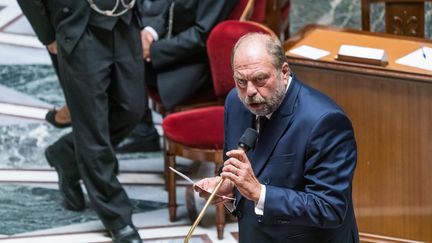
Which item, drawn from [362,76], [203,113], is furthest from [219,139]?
[362,76]

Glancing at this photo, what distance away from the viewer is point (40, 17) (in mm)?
4617

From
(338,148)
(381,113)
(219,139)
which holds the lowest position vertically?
(219,139)

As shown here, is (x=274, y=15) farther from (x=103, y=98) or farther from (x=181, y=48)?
(x=103, y=98)

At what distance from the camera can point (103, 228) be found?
5.00 m

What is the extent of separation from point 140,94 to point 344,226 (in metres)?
2.05

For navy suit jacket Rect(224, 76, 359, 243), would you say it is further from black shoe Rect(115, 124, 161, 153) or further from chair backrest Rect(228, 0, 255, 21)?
black shoe Rect(115, 124, 161, 153)

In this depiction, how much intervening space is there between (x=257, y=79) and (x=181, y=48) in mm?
2484

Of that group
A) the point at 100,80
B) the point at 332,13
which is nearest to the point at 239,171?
the point at 100,80

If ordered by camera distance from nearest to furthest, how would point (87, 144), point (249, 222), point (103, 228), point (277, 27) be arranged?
point (249, 222)
point (87, 144)
point (103, 228)
point (277, 27)

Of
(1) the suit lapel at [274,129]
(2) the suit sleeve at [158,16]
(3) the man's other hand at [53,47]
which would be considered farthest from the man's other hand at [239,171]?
(2) the suit sleeve at [158,16]

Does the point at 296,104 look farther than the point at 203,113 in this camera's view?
No

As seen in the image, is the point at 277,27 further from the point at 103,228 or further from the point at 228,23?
the point at 103,228

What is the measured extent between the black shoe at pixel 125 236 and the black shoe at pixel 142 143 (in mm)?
1177

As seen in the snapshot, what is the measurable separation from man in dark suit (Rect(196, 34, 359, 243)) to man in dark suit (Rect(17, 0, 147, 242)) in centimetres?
175
